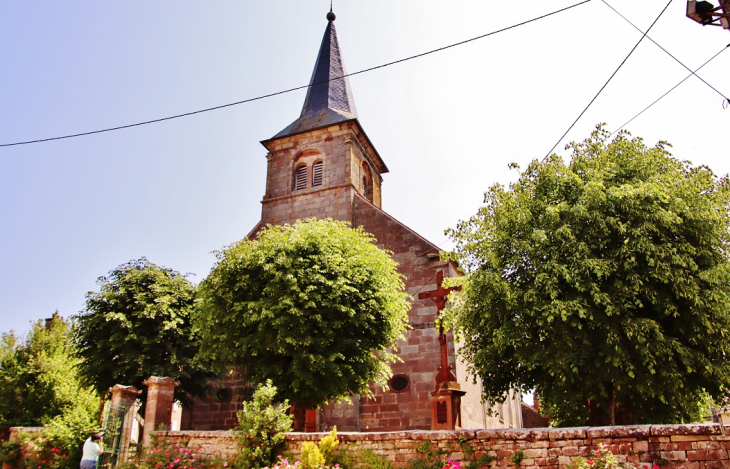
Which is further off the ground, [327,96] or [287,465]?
[327,96]

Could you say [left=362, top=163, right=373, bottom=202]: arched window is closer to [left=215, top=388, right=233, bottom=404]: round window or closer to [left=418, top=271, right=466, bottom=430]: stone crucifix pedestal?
[left=215, top=388, right=233, bottom=404]: round window

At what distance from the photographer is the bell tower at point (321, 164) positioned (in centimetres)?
2036

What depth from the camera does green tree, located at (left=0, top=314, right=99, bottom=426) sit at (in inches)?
736

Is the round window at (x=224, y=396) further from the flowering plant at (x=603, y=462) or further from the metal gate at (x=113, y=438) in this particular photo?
the flowering plant at (x=603, y=462)

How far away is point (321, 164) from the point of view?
21375 mm

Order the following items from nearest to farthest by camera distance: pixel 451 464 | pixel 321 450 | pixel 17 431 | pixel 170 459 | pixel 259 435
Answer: pixel 451 464
pixel 321 450
pixel 259 435
pixel 170 459
pixel 17 431

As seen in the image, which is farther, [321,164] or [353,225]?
[321,164]

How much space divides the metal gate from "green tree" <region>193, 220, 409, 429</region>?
7.71ft

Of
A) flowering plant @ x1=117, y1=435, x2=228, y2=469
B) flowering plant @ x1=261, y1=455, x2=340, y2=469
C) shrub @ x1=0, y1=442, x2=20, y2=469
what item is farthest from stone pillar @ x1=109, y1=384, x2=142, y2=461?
flowering plant @ x1=261, y1=455, x2=340, y2=469

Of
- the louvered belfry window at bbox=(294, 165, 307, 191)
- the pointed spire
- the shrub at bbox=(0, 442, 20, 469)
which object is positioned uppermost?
the pointed spire

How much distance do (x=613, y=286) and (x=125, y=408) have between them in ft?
32.0

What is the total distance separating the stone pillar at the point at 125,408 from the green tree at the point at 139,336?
3295 millimetres

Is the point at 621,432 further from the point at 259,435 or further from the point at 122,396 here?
the point at 122,396

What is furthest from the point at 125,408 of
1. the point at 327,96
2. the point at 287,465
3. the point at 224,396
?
the point at 327,96
